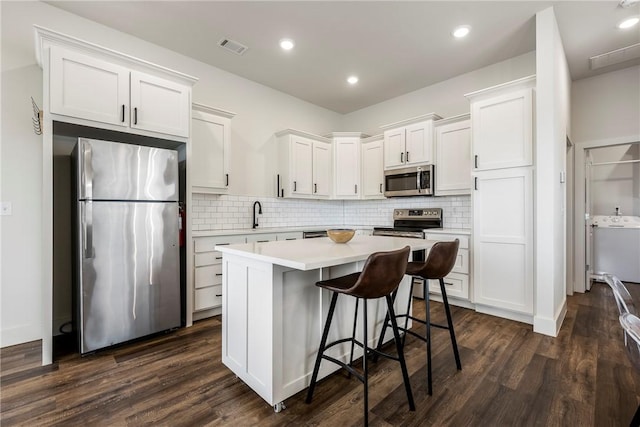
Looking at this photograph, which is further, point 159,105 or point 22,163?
point 159,105

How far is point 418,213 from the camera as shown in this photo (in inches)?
171

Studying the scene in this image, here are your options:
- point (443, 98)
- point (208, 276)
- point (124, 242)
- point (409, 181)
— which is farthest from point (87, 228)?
point (443, 98)

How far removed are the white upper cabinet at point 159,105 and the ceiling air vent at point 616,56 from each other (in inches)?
183

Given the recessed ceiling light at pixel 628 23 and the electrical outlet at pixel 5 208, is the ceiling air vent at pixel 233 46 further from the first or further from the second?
the recessed ceiling light at pixel 628 23

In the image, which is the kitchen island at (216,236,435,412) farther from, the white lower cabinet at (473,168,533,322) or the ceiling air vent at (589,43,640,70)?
the ceiling air vent at (589,43,640,70)

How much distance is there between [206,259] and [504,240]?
320cm

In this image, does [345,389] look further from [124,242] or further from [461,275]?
[461,275]

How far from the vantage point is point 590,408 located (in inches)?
66.5

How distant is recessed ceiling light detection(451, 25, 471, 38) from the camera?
2982 mm

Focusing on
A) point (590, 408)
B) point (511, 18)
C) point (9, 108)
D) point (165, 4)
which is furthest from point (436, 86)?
point (9, 108)

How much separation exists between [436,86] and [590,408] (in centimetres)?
402

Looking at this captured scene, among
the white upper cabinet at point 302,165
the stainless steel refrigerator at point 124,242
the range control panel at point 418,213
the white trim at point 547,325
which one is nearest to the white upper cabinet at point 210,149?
Result: the stainless steel refrigerator at point 124,242

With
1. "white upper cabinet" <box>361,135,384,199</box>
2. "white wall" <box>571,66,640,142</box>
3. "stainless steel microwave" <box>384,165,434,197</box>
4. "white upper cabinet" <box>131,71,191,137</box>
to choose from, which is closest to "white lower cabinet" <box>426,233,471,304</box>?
"stainless steel microwave" <box>384,165,434,197</box>

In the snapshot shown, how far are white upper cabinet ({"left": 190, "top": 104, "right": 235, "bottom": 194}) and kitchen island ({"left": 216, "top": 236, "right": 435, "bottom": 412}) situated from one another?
66.4 inches
